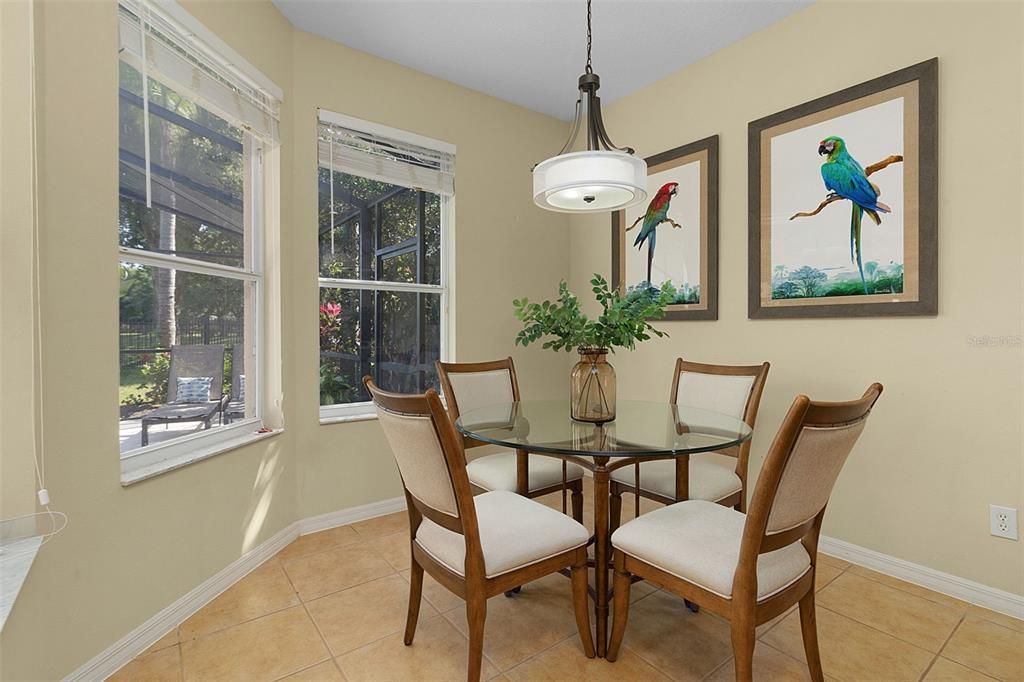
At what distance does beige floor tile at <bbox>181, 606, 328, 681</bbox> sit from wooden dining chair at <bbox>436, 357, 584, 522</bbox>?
90cm

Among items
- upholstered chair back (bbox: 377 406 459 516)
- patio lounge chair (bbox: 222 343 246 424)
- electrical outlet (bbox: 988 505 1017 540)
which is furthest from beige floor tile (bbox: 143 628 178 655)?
electrical outlet (bbox: 988 505 1017 540)

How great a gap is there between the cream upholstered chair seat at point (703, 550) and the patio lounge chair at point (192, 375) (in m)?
1.81

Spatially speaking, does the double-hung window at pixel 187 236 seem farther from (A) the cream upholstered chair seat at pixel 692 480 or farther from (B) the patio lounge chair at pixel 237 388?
(A) the cream upholstered chair seat at pixel 692 480

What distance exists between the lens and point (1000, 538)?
2.03m

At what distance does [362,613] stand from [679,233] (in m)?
2.75

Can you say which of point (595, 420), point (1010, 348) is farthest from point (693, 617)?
point (1010, 348)

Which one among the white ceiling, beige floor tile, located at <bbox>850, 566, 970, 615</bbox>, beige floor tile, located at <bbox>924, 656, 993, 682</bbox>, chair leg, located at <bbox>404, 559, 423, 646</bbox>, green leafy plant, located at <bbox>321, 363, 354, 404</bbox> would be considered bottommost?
beige floor tile, located at <bbox>924, 656, 993, 682</bbox>

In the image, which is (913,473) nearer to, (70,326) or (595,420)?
(595,420)

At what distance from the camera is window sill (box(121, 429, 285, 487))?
1.78 meters

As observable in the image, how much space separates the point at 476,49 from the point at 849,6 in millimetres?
1940

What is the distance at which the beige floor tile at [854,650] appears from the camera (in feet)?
5.43

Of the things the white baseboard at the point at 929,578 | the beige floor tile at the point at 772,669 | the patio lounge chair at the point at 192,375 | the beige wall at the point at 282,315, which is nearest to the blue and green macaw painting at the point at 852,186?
the white baseboard at the point at 929,578

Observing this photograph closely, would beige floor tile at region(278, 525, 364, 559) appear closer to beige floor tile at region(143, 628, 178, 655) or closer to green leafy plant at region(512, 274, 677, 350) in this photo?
beige floor tile at region(143, 628, 178, 655)

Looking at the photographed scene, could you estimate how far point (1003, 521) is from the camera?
2014mm
